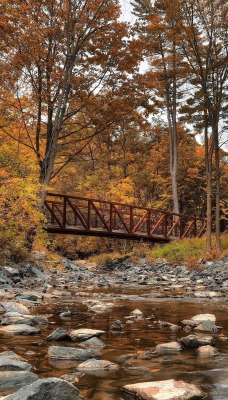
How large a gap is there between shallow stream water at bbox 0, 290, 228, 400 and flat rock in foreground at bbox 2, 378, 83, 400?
27 centimetres

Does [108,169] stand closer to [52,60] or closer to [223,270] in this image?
[52,60]

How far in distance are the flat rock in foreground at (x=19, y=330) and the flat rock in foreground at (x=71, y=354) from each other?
2.64ft

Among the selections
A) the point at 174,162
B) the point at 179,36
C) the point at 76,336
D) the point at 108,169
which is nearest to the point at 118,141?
the point at 108,169

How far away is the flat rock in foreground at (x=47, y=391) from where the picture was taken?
77.7 inches

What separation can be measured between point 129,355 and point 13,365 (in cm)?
100

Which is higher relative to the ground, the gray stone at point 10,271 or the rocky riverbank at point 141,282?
the gray stone at point 10,271

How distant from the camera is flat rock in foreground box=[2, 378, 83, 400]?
77.7 inches

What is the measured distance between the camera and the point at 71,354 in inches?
124

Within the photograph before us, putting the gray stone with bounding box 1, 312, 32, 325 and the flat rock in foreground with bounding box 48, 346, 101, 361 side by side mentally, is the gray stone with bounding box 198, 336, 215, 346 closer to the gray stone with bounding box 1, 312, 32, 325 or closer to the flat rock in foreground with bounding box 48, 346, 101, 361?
the flat rock in foreground with bounding box 48, 346, 101, 361

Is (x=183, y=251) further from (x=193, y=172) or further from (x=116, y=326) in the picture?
(x=116, y=326)

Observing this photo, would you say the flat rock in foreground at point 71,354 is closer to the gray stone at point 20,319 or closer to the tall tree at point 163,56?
the gray stone at point 20,319

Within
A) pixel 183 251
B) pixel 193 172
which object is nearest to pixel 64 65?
pixel 183 251

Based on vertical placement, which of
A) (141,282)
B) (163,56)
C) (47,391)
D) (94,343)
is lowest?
(141,282)

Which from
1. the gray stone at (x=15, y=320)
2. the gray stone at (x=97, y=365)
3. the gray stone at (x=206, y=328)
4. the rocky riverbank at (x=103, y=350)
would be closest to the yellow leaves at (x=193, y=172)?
the rocky riverbank at (x=103, y=350)
